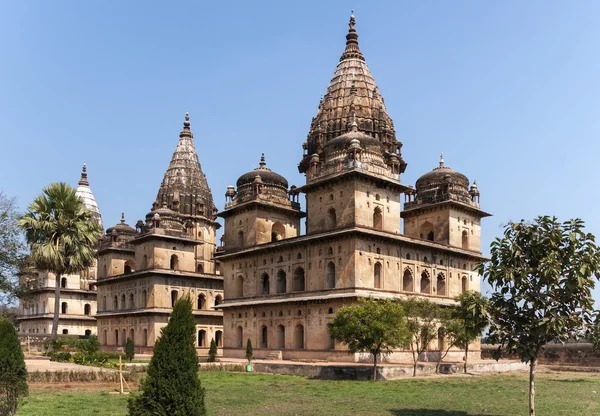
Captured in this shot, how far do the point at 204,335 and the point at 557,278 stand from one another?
1793 inches

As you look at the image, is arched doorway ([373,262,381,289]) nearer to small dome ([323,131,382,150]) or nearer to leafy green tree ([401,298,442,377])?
leafy green tree ([401,298,442,377])

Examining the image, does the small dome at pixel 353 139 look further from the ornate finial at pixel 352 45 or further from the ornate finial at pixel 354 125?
the ornate finial at pixel 352 45

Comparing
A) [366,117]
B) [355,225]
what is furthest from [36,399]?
[366,117]

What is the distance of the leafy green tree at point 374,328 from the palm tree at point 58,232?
1730 centimetres

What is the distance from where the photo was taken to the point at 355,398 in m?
23.6

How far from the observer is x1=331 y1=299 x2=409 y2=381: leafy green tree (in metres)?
32.0

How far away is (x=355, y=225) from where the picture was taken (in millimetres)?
41062

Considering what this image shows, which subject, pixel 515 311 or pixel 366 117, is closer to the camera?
pixel 515 311

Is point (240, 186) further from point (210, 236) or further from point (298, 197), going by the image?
point (210, 236)

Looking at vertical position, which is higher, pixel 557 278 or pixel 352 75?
pixel 352 75

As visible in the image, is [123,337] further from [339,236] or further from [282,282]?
[339,236]

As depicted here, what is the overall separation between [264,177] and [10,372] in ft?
118

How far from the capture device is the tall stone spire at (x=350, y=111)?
178ft

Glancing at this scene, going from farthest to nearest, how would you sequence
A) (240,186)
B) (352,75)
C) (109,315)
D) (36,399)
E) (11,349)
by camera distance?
(109,315)
(352,75)
(240,186)
(36,399)
(11,349)
